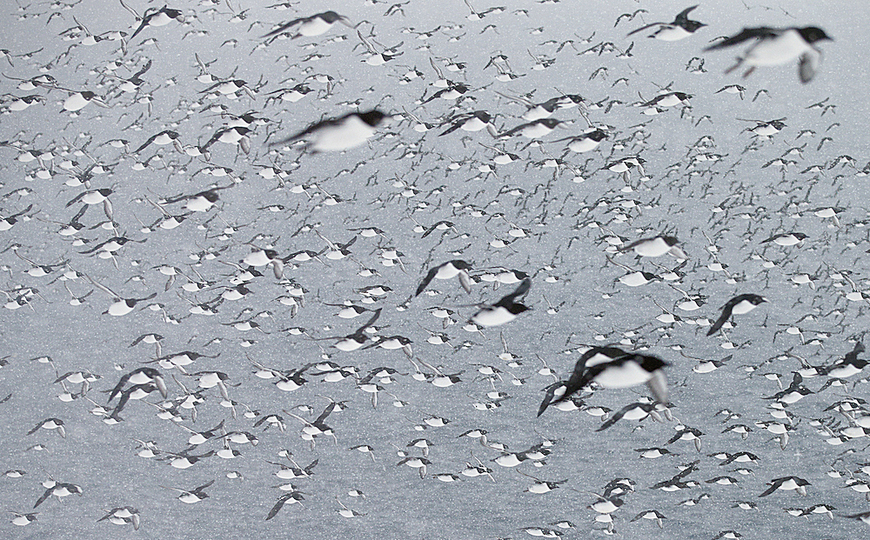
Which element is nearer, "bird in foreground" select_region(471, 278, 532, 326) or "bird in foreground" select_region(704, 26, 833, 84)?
"bird in foreground" select_region(704, 26, 833, 84)

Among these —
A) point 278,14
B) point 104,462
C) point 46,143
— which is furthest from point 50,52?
point 104,462

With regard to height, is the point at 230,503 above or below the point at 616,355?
below

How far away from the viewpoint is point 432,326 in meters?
10.7

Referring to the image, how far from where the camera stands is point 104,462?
8.29 meters

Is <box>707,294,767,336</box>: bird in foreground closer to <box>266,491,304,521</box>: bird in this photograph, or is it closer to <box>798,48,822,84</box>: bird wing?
<box>798,48,822,84</box>: bird wing

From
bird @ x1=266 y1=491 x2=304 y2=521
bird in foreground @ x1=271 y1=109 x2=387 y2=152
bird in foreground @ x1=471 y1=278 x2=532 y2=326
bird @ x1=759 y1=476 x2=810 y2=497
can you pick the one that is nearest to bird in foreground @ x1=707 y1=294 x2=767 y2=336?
bird in foreground @ x1=471 y1=278 x2=532 y2=326

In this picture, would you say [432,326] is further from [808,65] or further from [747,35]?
[747,35]

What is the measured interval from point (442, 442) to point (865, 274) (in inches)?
310

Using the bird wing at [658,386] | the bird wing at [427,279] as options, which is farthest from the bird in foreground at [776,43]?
the bird wing at [427,279]

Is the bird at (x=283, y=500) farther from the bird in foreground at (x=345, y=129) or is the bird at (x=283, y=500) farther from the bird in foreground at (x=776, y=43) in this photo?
the bird in foreground at (x=776, y=43)

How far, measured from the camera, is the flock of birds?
20.9ft

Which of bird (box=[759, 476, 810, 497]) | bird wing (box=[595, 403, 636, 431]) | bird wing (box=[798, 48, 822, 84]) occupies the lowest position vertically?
bird (box=[759, 476, 810, 497])

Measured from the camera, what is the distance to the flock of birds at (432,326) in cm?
638

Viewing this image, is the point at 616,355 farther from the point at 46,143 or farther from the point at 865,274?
the point at 46,143
